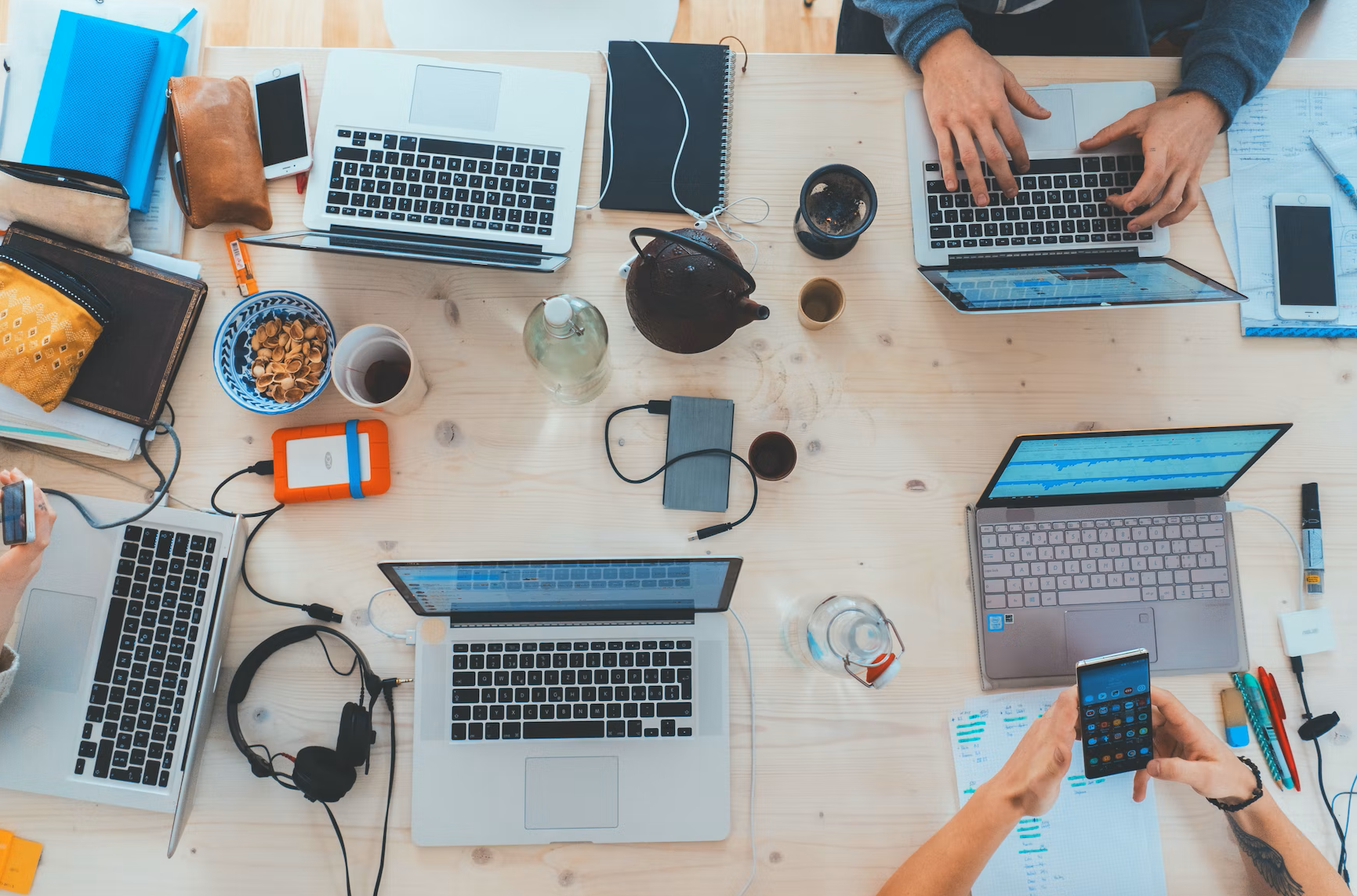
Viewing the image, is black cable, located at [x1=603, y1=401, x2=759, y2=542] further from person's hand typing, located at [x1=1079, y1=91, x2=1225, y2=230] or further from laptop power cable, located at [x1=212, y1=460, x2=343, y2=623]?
person's hand typing, located at [x1=1079, y1=91, x2=1225, y2=230]

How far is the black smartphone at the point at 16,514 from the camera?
2.79 ft

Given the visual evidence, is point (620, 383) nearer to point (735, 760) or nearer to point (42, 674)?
point (735, 760)

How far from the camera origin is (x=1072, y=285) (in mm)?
1013

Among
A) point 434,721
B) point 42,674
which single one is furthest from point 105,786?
point 434,721

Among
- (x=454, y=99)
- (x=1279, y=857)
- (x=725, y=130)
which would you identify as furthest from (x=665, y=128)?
(x=1279, y=857)

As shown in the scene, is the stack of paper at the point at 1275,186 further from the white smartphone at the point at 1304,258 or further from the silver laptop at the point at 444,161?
the silver laptop at the point at 444,161

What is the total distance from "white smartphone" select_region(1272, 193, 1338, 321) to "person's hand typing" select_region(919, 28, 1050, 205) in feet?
1.32

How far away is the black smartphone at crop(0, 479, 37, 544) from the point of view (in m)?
0.85

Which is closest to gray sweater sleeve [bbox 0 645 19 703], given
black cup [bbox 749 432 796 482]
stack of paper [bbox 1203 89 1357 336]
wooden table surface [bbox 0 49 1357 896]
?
wooden table surface [bbox 0 49 1357 896]

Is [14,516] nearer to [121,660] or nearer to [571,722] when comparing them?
[121,660]

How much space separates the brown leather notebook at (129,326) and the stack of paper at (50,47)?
0.21 ft

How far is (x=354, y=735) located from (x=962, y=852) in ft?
2.53

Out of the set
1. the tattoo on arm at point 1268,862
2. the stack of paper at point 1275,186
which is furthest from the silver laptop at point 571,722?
the stack of paper at point 1275,186

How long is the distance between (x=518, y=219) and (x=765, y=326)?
39cm
